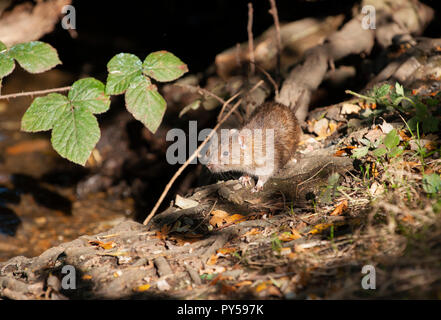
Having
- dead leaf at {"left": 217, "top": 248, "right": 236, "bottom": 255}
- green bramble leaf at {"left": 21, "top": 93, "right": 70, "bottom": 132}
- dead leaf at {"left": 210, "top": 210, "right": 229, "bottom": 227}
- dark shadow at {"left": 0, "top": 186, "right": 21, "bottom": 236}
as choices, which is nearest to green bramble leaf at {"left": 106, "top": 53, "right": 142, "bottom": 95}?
green bramble leaf at {"left": 21, "top": 93, "right": 70, "bottom": 132}

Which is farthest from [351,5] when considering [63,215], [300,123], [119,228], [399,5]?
[63,215]

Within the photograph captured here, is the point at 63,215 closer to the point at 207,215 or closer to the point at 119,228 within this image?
the point at 119,228

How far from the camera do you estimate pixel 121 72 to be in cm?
304

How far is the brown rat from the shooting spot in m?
4.19

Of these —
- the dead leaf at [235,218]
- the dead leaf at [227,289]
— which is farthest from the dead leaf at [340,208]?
the dead leaf at [227,289]

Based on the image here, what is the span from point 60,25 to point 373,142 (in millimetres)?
4408

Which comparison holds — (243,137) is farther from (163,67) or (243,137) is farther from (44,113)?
(44,113)

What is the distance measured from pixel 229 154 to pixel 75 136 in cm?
193

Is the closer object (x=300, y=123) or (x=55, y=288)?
(x=55, y=288)

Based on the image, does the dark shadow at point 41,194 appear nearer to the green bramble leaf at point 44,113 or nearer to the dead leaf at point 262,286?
the green bramble leaf at point 44,113

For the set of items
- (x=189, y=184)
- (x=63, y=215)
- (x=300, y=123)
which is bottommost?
(x=63, y=215)

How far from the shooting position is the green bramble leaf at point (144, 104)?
9.64ft

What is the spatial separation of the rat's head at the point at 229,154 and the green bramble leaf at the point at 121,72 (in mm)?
1531

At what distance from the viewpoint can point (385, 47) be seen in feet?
18.0
